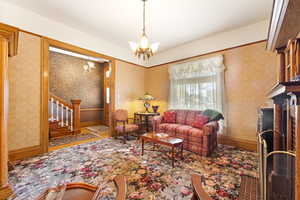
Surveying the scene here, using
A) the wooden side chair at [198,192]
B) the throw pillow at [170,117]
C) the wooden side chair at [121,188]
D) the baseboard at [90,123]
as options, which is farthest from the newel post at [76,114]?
the wooden side chair at [198,192]

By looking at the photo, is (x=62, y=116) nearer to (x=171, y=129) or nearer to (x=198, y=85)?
(x=171, y=129)

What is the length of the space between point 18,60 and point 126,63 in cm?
271

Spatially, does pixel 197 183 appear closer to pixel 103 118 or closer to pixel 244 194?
pixel 244 194

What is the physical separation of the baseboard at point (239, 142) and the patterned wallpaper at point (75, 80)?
209 inches

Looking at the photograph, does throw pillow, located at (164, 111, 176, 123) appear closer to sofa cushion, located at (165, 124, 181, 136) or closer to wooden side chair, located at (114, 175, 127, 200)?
sofa cushion, located at (165, 124, 181, 136)

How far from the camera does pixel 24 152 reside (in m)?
2.49

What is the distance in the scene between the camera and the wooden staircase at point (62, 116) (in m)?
4.01

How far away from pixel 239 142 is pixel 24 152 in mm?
4745

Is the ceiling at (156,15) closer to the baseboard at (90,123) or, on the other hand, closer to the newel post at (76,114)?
the newel post at (76,114)

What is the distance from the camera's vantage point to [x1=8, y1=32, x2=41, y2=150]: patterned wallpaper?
2396 mm


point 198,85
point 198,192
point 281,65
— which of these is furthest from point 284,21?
point 198,85

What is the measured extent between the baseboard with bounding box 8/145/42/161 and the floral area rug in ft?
0.57

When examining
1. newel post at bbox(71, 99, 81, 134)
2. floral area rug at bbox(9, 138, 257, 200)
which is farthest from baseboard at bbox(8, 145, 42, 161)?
newel post at bbox(71, 99, 81, 134)

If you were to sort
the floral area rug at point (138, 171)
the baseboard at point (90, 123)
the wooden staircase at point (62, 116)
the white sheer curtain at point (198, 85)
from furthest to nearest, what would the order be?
the baseboard at point (90, 123) → the wooden staircase at point (62, 116) → the white sheer curtain at point (198, 85) → the floral area rug at point (138, 171)
